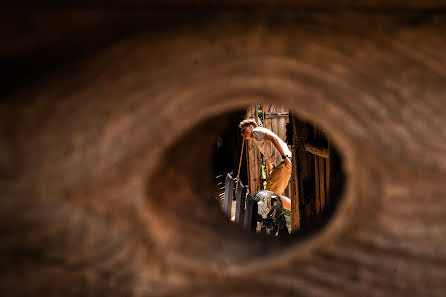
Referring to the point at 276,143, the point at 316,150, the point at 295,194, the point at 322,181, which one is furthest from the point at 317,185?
the point at 276,143

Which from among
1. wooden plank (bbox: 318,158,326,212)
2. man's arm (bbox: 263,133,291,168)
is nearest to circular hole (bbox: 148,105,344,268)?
wooden plank (bbox: 318,158,326,212)

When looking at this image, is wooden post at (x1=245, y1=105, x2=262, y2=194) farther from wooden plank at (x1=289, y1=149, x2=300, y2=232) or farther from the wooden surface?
the wooden surface

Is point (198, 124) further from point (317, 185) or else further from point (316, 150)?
point (317, 185)

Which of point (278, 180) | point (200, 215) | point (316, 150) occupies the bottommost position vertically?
point (200, 215)

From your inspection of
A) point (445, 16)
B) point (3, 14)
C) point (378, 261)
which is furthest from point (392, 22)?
point (3, 14)

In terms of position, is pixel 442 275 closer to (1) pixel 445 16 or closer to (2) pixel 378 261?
(2) pixel 378 261

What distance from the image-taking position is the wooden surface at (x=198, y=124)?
31cm

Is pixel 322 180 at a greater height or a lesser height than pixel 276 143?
lesser

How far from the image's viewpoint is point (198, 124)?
1.13ft

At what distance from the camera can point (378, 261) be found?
0.36 metres

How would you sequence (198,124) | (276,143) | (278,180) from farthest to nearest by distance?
(278,180) → (276,143) → (198,124)

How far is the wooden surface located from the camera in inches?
12.3

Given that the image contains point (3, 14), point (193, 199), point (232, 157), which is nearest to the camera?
point (3, 14)

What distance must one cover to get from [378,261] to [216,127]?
13.5 inches
